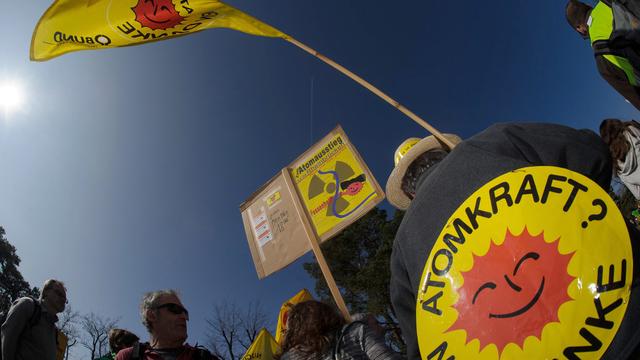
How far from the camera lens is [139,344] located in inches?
99.7

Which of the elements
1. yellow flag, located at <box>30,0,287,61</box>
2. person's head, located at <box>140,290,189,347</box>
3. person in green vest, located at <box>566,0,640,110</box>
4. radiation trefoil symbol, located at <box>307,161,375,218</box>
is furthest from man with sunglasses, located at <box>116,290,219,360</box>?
person in green vest, located at <box>566,0,640,110</box>

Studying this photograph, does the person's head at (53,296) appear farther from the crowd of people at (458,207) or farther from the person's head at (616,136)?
the person's head at (616,136)

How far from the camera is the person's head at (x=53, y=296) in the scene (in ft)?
11.2

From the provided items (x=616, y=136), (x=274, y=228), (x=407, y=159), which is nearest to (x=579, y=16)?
(x=616, y=136)

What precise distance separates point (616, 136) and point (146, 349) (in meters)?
3.09

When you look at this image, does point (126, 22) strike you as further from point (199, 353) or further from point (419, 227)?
point (419, 227)

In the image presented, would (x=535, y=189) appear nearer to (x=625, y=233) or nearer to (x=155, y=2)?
(x=625, y=233)

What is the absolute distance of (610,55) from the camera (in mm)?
2143

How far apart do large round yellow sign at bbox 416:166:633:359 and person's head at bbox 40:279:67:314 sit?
3.70 metres

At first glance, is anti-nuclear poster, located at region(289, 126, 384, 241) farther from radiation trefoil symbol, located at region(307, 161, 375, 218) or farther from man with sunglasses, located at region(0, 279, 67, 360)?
man with sunglasses, located at region(0, 279, 67, 360)

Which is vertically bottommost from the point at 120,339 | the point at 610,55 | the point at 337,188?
the point at 120,339

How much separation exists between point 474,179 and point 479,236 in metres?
0.18

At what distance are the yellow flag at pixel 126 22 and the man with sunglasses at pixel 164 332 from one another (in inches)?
106

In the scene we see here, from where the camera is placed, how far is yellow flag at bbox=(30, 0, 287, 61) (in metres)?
3.91
